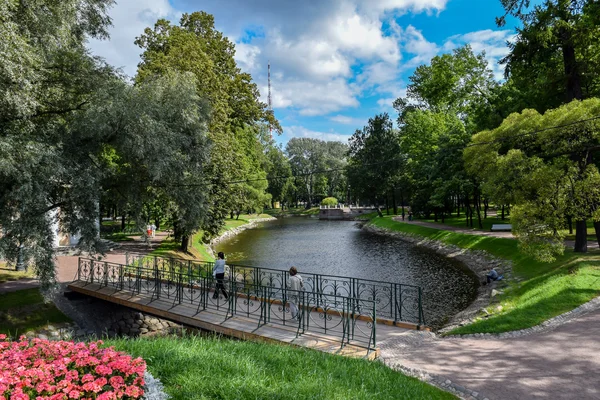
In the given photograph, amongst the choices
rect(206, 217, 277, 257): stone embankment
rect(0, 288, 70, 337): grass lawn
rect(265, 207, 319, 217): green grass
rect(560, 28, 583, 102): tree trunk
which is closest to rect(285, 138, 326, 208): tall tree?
rect(265, 207, 319, 217): green grass

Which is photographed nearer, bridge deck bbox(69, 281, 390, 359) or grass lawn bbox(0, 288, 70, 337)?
bridge deck bbox(69, 281, 390, 359)

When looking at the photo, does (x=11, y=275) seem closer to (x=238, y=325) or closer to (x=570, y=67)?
(x=238, y=325)

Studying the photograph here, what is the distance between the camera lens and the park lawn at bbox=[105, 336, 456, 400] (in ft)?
16.8

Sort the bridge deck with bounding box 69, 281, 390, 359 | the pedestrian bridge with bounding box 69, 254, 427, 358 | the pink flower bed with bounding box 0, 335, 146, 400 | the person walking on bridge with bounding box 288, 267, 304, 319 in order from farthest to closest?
the person walking on bridge with bounding box 288, 267, 304, 319, the pedestrian bridge with bounding box 69, 254, 427, 358, the bridge deck with bounding box 69, 281, 390, 359, the pink flower bed with bounding box 0, 335, 146, 400

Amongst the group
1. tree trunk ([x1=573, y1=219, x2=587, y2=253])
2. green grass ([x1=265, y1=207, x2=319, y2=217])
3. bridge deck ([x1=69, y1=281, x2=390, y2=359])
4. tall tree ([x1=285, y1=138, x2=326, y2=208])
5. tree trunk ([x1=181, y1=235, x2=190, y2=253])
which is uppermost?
tall tree ([x1=285, y1=138, x2=326, y2=208])

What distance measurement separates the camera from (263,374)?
568 cm

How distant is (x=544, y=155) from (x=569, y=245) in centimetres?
768

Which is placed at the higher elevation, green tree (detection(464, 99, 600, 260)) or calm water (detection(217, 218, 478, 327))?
green tree (detection(464, 99, 600, 260))

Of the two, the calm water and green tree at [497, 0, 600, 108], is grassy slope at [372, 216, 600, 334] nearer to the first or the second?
the calm water

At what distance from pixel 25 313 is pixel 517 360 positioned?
47.8 feet

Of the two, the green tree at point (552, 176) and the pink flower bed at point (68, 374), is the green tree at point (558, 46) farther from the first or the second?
the pink flower bed at point (68, 374)

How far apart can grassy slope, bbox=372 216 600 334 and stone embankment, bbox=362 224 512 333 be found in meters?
0.56

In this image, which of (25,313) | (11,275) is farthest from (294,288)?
(11,275)

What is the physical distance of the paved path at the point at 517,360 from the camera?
6883mm
